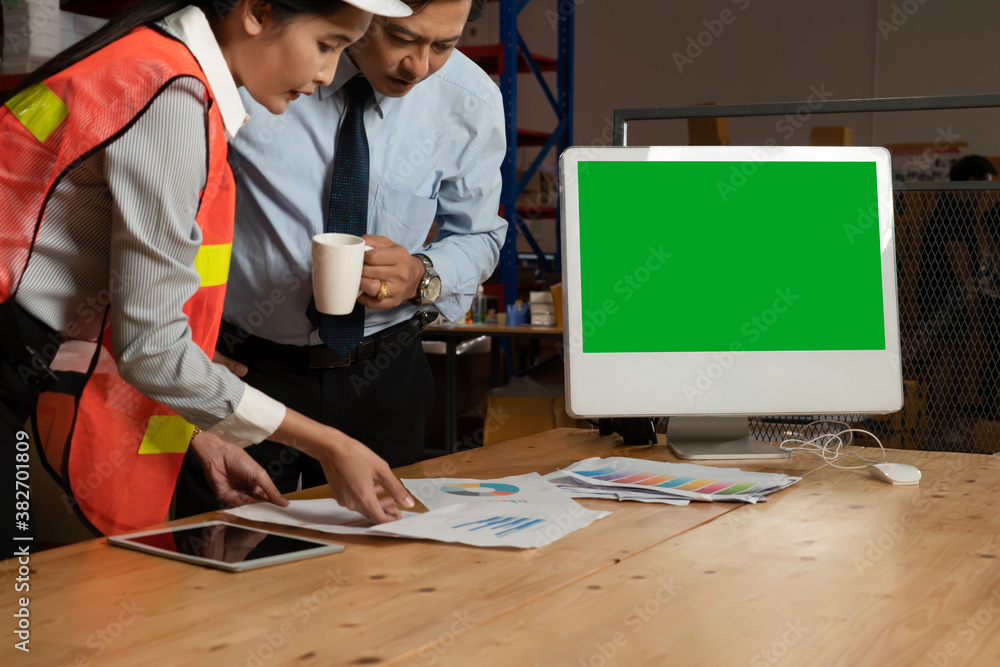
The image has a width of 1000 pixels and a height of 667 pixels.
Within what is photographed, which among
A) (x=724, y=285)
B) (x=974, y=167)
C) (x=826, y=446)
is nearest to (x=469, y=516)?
(x=724, y=285)

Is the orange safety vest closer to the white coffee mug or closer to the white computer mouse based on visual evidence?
the white coffee mug

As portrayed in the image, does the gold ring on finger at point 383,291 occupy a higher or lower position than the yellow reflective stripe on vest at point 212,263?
lower

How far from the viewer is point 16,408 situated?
39.4 inches

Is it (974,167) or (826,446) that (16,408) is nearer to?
(826,446)

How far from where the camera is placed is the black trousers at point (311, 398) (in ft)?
5.14

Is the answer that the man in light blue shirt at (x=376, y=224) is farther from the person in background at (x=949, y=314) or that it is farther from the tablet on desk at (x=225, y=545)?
the person in background at (x=949, y=314)

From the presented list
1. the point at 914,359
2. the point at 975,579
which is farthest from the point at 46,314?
the point at 914,359

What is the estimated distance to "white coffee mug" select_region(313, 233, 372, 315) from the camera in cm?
128

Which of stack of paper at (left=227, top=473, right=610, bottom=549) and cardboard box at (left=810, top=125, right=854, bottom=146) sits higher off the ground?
cardboard box at (left=810, top=125, right=854, bottom=146)

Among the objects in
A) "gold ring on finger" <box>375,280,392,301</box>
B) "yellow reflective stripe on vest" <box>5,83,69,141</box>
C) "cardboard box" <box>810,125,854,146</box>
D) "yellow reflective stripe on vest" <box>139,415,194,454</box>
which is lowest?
"yellow reflective stripe on vest" <box>139,415,194,454</box>

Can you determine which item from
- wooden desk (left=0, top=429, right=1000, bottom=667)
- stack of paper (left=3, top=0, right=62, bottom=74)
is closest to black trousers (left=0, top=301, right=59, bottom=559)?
wooden desk (left=0, top=429, right=1000, bottom=667)

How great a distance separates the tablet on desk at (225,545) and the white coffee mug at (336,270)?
0.39 m

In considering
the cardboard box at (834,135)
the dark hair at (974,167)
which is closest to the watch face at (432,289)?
the cardboard box at (834,135)

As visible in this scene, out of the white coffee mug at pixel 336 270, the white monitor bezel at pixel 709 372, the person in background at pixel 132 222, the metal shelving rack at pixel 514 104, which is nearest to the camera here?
the person in background at pixel 132 222
